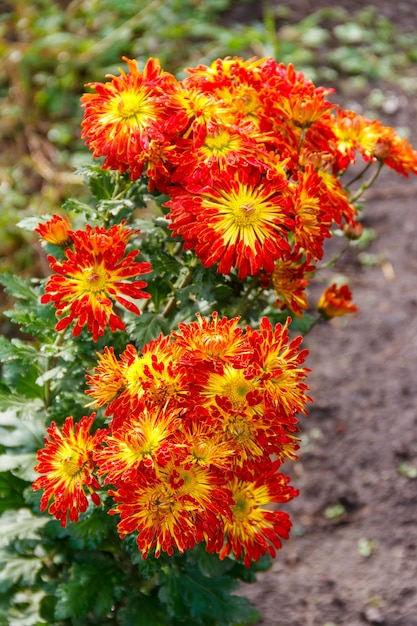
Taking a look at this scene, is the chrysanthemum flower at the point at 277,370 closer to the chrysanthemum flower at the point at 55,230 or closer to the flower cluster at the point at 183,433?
the flower cluster at the point at 183,433

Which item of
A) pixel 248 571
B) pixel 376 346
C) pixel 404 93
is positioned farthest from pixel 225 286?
pixel 404 93

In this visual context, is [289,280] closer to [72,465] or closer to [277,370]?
[277,370]

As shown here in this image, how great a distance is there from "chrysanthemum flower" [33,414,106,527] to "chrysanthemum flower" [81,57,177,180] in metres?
0.48

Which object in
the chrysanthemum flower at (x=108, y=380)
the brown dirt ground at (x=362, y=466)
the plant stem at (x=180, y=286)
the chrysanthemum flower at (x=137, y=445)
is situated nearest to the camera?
the chrysanthemum flower at (x=137, y=445)

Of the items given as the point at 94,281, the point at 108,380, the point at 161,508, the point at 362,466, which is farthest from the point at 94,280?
the point at 362,466

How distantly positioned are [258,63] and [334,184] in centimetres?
32

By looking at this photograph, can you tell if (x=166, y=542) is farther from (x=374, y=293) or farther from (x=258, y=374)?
(x=374, y=293)

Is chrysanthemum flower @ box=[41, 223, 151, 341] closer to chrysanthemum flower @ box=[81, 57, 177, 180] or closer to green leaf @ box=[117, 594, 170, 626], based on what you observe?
chrysanthemum flower @ box=[81, 57, 177, 180]

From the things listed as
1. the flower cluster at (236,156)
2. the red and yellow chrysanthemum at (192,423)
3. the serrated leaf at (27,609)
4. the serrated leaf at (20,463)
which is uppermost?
the flower cluster at (236,156)

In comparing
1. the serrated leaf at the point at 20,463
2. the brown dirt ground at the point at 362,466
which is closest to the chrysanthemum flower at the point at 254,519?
the serrated leaf at the point at 20,463

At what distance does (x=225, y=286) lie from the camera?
5.19ft

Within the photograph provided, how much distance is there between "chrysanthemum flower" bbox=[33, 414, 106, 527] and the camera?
129cm

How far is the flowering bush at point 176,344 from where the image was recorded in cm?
125

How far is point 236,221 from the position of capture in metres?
1.35
